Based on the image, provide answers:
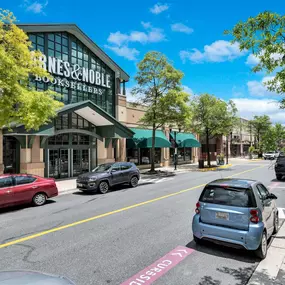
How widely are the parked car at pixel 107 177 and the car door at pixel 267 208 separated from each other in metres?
9.59

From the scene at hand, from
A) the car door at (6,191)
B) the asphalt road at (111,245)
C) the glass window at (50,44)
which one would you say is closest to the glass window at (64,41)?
the glass window at (50,44)

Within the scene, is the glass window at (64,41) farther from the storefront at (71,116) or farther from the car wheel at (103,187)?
the car wheel at (103,187)

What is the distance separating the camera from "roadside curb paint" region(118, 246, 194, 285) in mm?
4793

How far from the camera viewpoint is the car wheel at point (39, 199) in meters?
11.4

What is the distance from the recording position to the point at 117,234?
24.2 feet

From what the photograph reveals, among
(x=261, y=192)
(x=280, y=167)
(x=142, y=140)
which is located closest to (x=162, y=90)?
(x=142, y=140)

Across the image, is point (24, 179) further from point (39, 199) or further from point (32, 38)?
point (32, 38)

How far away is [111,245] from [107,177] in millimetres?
8580

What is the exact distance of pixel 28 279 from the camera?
3305 millimetres

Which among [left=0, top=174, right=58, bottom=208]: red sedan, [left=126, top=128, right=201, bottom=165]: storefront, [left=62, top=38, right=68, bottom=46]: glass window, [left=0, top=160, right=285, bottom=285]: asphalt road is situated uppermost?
[left=62, top=38, right=68, bottom=46]: glass window

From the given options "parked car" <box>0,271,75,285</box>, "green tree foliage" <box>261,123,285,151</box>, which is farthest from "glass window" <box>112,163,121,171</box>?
"parked car" <box>0,271,75,285</box>

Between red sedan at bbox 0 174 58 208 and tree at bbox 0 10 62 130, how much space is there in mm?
2436

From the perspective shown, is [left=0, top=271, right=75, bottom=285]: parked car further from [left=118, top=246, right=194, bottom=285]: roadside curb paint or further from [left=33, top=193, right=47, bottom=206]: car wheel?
[left=33, top=193, right=47, bottom=206]: car wheel

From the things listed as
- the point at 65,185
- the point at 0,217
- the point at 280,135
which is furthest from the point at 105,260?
the point at 65,185
